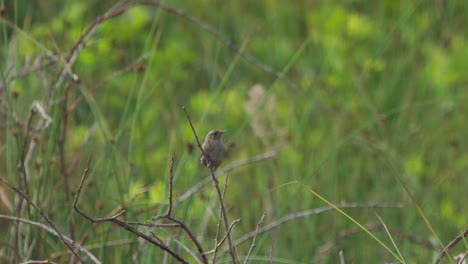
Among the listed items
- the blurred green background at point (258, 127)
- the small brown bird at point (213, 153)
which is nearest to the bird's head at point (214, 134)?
the small brown bird at point (213, 153)

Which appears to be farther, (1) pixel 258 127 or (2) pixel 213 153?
(1) pixel 258 127

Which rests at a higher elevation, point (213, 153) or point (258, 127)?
point (213, 153)

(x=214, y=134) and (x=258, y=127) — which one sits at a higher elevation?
(x=214, y=134)

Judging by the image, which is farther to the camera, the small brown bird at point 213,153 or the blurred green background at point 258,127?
the blurred green background at point 258,127

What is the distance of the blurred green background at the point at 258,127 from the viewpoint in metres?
3.09

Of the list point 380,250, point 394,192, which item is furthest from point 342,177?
point 380,250

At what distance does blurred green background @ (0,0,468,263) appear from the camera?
122 inches

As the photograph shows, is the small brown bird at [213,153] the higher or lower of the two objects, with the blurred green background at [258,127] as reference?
higher

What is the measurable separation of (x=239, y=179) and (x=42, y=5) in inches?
84.7

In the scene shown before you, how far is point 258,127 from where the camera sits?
13.3 feet

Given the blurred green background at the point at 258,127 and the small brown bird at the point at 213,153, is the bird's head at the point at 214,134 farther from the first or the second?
the blurred green background at the point at 258,127

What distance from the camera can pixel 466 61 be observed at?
5480mm

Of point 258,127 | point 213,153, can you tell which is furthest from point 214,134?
point 258,127

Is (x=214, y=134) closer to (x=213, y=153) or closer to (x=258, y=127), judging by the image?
(x=213, y=153)
